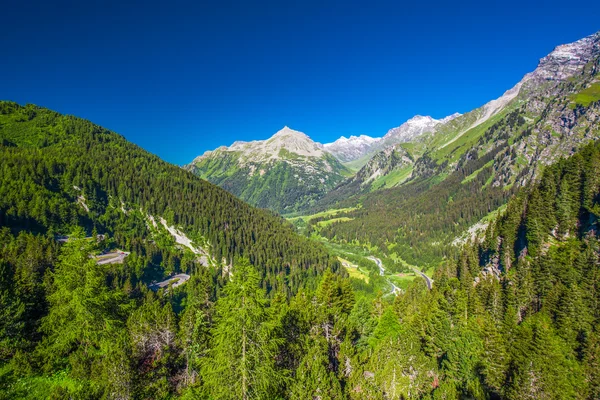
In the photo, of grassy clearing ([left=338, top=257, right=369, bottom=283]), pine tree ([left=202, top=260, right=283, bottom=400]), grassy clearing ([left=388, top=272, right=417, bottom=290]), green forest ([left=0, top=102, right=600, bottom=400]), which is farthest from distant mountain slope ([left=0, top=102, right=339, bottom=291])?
pine tree ([left=202, top=260, right=283, bottom=400])

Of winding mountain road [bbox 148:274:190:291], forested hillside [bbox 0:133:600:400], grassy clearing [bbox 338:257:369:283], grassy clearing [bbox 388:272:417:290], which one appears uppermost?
forested hillside [bbox 0:133:600:400]

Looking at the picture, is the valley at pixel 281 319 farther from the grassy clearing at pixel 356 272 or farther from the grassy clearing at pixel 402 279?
the grassy clearing at pixel 356 272

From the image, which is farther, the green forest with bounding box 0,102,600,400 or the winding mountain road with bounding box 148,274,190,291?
the winding mountain road with bounding box 148,274,190,291

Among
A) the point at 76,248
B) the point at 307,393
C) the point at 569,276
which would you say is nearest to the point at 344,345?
the point at 307,393

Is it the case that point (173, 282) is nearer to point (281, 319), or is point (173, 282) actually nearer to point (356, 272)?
point (281, 319)

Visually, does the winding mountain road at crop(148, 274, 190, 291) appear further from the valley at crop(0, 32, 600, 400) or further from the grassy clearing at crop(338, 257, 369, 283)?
the grassy clearing at crop(338, 257, 369, 283)

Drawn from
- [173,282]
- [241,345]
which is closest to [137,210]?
[173,282]
